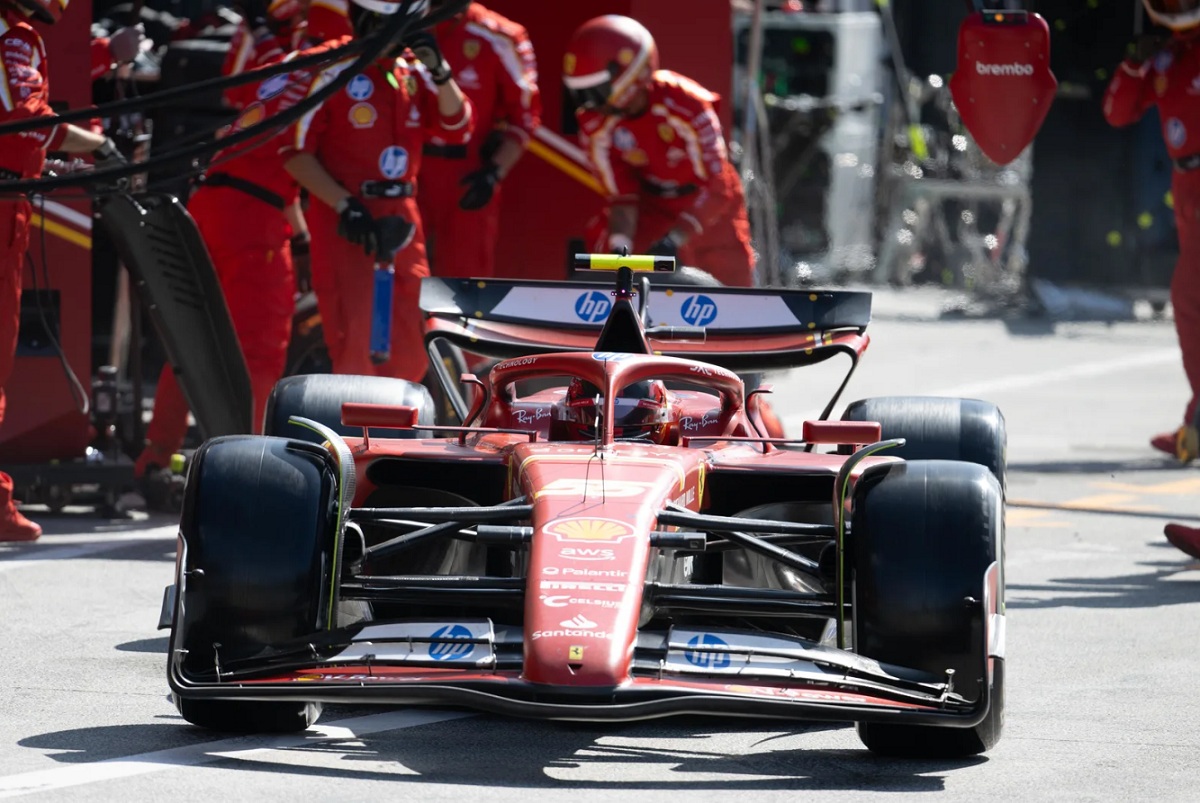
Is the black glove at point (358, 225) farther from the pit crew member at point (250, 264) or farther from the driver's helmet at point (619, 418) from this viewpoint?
the driver's helmet at point (619, 418)

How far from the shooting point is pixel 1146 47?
11766 millimetres

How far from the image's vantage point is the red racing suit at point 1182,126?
1171 centimetres

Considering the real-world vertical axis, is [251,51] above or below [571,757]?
above

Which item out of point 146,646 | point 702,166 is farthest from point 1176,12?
point 146,646

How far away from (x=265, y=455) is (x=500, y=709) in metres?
1.08

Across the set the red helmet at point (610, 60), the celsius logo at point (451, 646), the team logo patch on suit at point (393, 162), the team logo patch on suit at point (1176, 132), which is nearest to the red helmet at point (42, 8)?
the team logo patch on suit at point (393, 162)

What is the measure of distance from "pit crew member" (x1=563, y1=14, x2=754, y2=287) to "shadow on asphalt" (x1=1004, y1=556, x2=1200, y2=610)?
3.14 m

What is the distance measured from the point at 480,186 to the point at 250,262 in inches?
58.1

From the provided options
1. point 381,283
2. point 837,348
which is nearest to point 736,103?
point 381,283

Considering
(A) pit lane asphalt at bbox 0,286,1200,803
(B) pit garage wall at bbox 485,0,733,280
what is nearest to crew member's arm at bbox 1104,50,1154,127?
(B) pit garage wall at bbox 485,0,733,280

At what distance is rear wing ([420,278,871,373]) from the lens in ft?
25.1

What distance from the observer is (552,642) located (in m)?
5.10

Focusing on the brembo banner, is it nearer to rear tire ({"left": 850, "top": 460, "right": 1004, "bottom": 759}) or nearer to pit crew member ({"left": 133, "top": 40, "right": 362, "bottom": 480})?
pit crew member ({"left": 133, "top": 40, "right": 362, "bottom": 480})

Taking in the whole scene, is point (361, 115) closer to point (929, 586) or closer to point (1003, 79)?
point (1003, 79)
